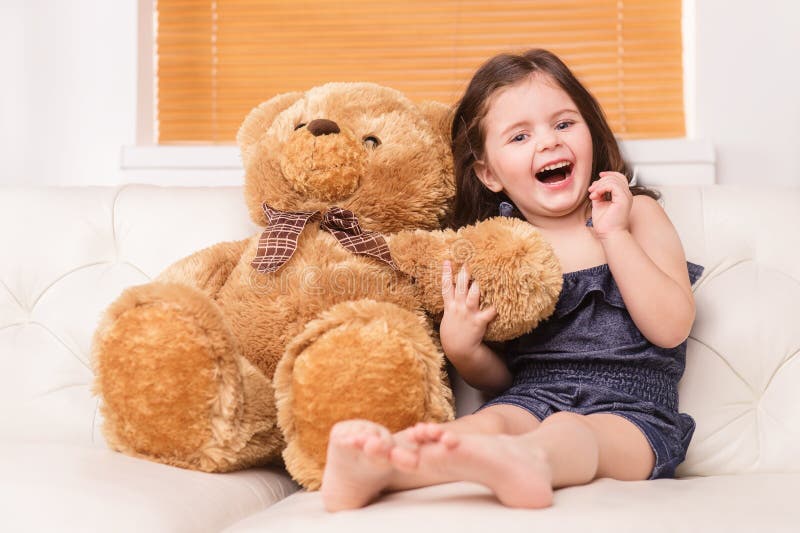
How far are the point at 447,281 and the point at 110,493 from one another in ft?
1.65

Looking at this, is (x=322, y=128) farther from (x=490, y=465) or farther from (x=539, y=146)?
(x=490, y=465)

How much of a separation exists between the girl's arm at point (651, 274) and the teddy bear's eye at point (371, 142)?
326mm

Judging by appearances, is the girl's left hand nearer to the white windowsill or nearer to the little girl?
the little girl

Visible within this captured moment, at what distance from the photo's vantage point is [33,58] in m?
1.98

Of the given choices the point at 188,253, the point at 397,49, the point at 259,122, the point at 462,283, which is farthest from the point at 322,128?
the point at 397,49

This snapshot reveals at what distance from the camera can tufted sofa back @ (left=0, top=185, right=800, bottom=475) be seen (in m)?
1.28

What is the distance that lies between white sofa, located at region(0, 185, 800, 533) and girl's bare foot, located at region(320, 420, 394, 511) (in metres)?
0.03

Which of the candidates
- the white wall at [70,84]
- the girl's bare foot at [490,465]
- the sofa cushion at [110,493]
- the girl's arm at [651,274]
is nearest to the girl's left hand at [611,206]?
the girl's arm at [651,274]

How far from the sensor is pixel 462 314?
1.14 m

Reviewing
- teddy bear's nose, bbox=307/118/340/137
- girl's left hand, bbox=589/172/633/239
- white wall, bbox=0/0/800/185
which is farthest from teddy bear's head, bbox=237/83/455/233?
white wall, bbox=0/0/800/185

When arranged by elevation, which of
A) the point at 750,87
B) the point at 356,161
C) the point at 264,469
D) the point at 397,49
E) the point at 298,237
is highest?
the point at 397,49

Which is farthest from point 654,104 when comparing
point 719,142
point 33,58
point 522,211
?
point 33,58

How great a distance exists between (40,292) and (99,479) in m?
0.61

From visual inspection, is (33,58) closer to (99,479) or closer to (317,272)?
(317,272)
